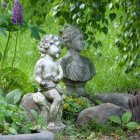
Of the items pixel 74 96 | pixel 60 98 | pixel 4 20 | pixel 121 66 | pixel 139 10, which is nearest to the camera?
pixel 60 98

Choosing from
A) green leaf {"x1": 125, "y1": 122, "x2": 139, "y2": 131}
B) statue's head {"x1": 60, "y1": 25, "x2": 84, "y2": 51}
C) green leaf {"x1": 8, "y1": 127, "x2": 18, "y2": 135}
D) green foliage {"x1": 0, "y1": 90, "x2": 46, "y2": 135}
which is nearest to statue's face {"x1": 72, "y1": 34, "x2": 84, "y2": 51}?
statue's head {"x1": 60, "y1": 25, "x2": 84, "y2": 51}

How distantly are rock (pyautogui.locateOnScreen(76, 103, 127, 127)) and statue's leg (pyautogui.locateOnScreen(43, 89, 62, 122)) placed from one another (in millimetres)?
292

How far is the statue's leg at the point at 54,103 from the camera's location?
5.73 meters

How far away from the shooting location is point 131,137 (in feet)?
19.1

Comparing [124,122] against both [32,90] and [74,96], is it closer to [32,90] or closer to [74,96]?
[74,96]

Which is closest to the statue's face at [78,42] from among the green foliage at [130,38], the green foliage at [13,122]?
the green foliage at [130,38]

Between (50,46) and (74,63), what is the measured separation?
0.71 m

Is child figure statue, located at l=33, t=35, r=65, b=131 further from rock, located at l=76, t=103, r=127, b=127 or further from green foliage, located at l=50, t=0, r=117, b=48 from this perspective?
green foliage, located at l=50, t=0, r=117, b=48

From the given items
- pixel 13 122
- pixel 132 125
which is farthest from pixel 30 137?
pixel 132 125

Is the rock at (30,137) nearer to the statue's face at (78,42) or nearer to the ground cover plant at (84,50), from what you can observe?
the ground cover plant at (84,50)

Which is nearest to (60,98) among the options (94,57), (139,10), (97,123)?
(97,123)

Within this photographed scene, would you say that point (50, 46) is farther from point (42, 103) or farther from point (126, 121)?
point (126, 121)

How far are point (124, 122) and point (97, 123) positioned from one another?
25 cm

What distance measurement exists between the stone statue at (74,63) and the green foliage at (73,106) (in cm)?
16
